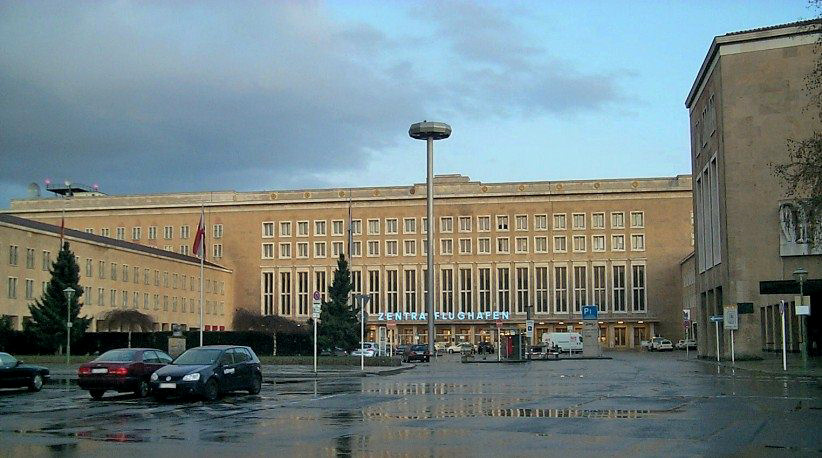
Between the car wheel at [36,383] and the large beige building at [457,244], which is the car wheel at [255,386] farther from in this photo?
the large beige building at [457,244]

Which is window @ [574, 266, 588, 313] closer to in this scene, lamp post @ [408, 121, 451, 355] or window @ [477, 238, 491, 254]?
window @ [477, 238, 491, 254]

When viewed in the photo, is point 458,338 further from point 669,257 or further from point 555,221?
point 669,257

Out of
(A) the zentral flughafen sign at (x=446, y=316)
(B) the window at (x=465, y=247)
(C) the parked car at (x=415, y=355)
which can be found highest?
(B) the window at (x=465, y=247)

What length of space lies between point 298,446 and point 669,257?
108020mm

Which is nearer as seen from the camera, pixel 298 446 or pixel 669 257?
pixel 298 446

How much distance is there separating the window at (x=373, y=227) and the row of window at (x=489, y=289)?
5197 millimetres

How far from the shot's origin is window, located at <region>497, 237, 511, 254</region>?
4791 inches

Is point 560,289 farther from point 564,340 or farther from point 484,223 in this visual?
point 564,340

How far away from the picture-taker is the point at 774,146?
57469 millimetres

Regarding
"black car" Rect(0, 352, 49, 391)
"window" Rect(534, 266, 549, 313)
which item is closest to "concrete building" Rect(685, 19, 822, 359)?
"black car" Rect(0, 352, 49, 391)

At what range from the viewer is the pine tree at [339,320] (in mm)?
67188

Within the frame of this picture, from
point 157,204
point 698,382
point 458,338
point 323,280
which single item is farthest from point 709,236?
point 157,204

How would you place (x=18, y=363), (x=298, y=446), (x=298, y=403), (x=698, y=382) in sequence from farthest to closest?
(x=698, y=382) < (x=18, y=363) < (x=298, y=403) < (x=298, y=446)

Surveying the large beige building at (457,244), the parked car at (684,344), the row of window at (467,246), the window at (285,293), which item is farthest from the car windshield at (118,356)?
the window at (285,293)
